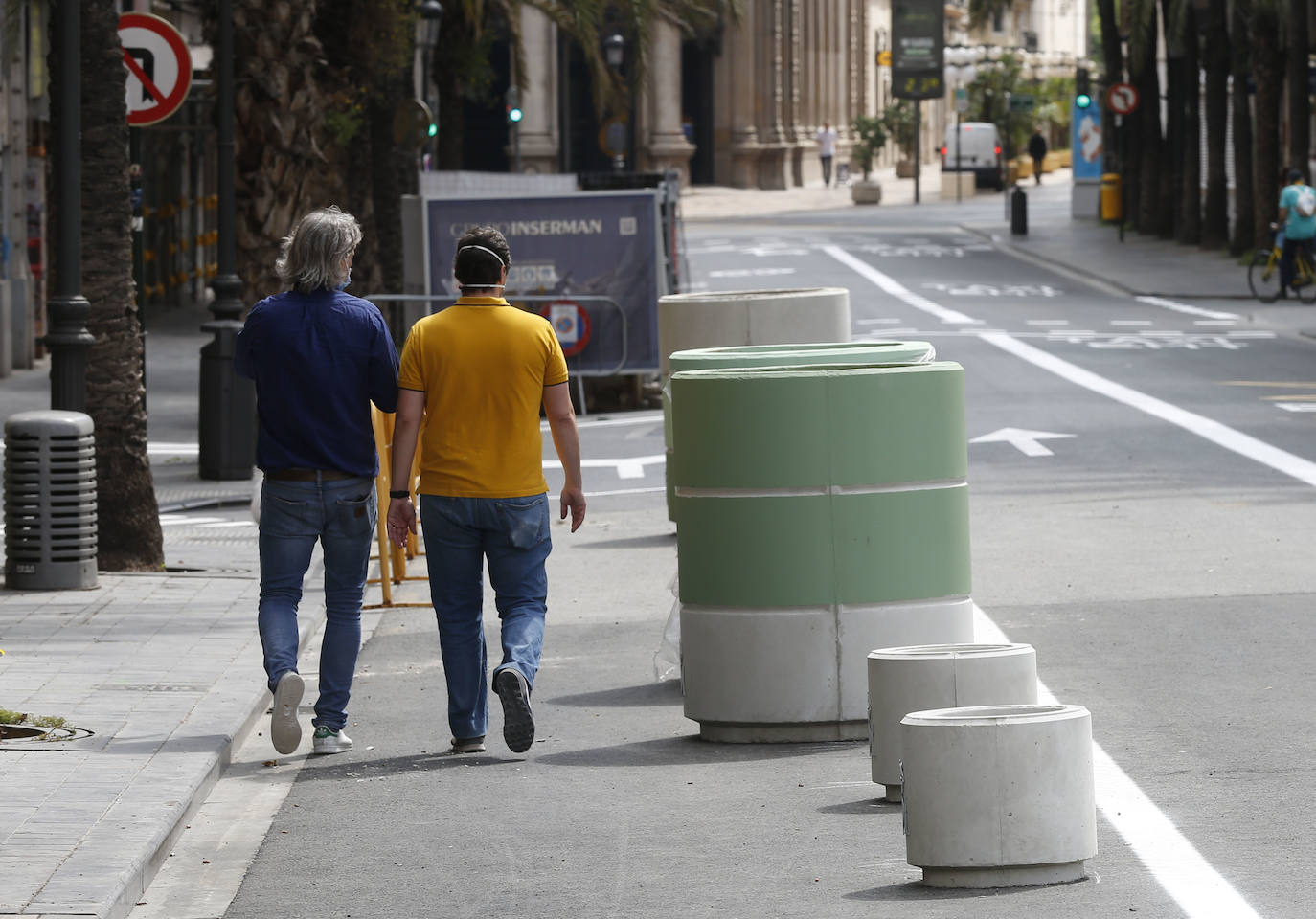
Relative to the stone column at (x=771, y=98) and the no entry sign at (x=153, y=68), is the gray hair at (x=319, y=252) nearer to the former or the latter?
the no entry sign at (x=153, y=68)

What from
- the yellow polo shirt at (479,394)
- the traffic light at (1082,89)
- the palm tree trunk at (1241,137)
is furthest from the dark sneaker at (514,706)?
the traffic light at (1082,89)

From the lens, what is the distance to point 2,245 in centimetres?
2752

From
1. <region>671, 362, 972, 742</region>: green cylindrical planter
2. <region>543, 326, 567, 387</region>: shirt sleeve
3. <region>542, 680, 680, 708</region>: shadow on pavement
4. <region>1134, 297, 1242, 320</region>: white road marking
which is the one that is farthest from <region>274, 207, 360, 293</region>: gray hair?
<region>1134, 297, 1242, 320</region>: white road marking

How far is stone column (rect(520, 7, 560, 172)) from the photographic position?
247 feet

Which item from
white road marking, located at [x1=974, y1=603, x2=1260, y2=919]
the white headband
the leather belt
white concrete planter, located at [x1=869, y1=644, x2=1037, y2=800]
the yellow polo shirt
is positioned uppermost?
the white headband

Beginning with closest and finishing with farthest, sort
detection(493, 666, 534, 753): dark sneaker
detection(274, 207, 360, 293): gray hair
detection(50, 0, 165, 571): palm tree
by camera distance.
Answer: detection(493, 666, 534, 753): dark sneaker, detection(274, 207, 360, 293): gray hair, detection(50, 0, 165, 571): palm tree

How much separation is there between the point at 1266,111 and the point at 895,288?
726 cm

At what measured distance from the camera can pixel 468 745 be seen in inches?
321

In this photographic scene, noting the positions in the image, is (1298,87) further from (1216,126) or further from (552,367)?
(552,367)

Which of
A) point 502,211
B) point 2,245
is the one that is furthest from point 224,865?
point 2,245

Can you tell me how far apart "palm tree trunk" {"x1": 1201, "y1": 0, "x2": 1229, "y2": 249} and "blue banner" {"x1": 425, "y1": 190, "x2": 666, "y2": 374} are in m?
25.8

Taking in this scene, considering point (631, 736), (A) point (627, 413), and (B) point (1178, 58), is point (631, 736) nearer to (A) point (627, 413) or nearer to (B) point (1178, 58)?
(A) point (627, 413)

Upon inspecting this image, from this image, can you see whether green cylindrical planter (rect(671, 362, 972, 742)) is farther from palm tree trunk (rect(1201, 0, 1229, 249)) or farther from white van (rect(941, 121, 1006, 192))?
white van (rect(941, 121, 1006, 192))

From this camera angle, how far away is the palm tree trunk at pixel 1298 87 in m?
38.7
